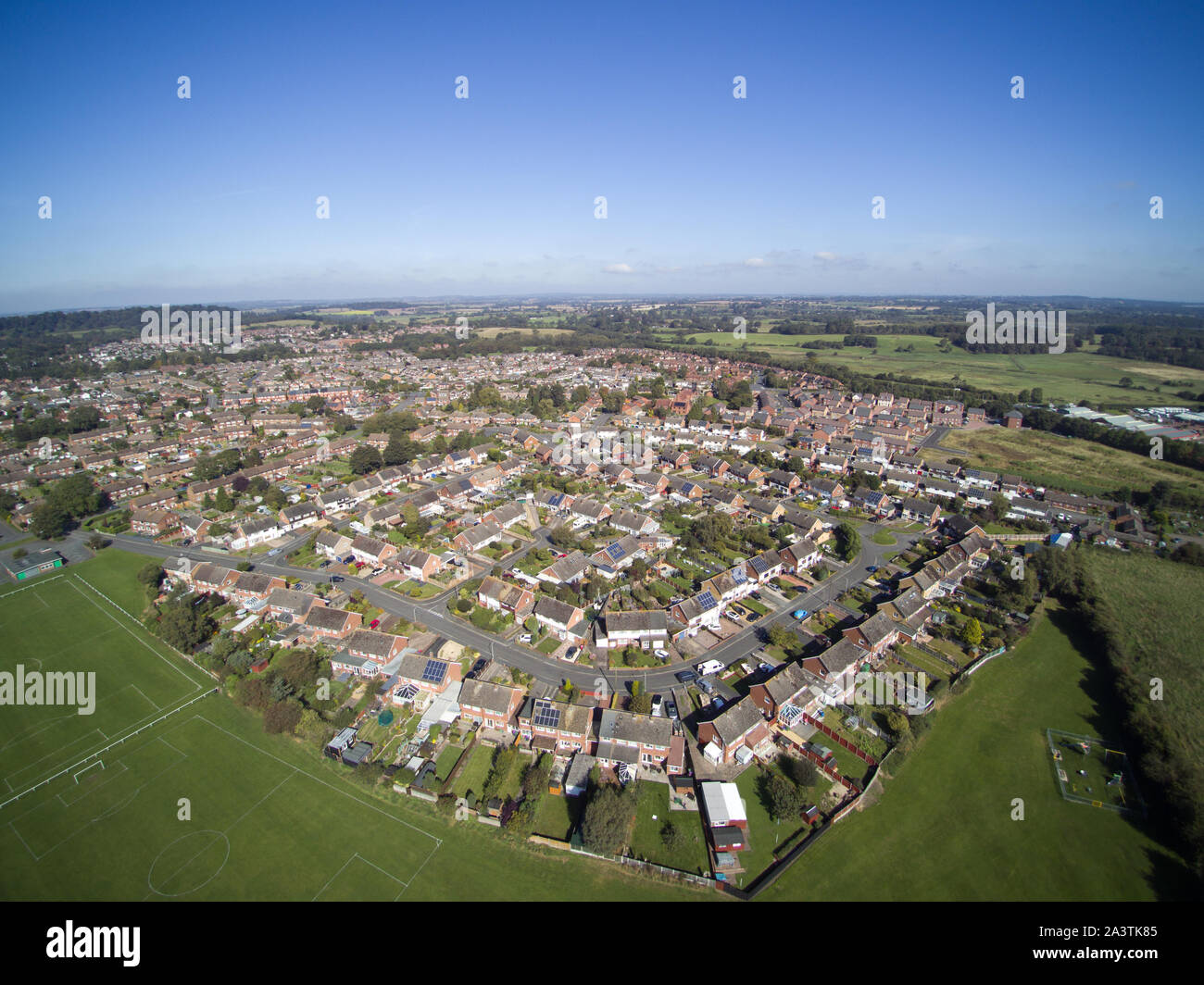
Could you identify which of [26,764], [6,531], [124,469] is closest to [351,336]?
[124,469]

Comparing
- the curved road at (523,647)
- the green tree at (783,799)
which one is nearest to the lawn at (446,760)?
the curved road at (523,647)

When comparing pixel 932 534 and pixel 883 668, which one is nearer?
pixel 883 668

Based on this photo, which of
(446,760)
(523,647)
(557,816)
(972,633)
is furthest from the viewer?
(972,633)

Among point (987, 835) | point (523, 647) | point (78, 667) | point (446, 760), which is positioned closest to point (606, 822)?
point (446, 760)

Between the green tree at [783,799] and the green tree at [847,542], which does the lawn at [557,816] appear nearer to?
the green tree at [783,799]

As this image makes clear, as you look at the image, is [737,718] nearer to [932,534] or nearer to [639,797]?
[639,797]

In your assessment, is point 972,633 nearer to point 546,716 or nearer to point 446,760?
point 546,716
